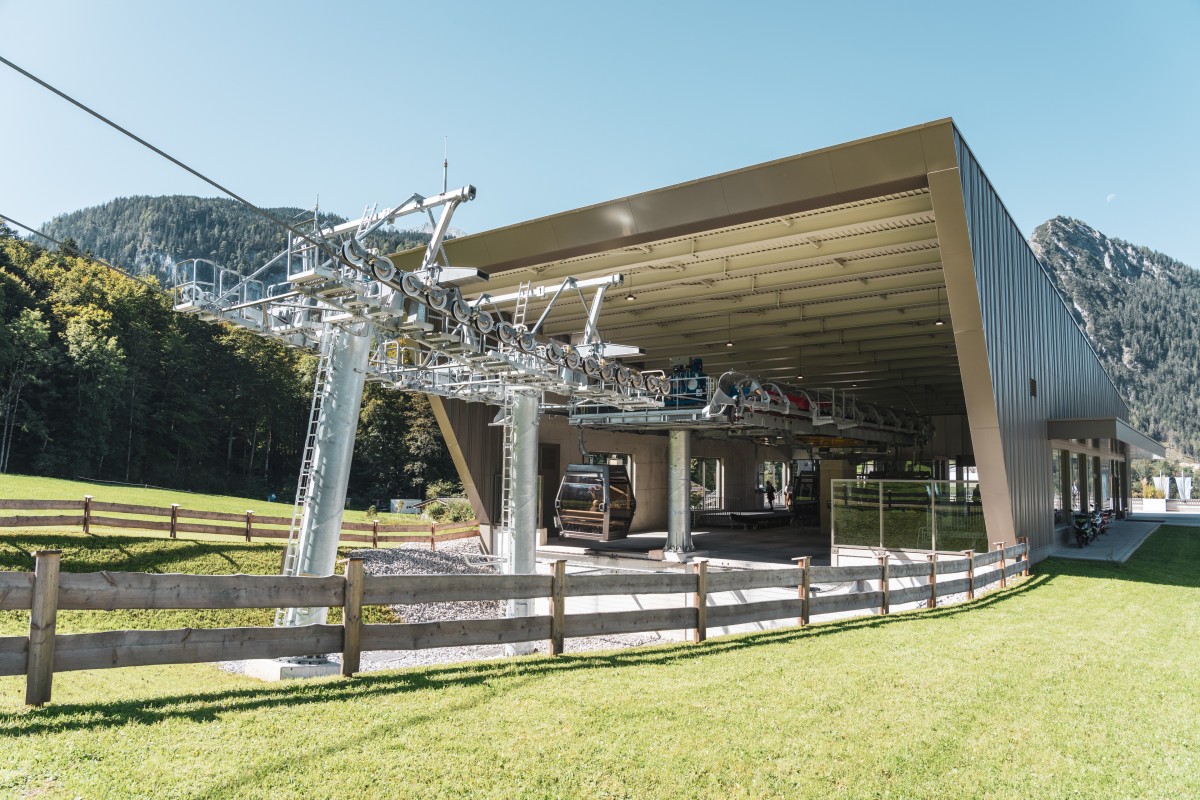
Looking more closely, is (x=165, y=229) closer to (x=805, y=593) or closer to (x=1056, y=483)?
(x=1056, y=483)

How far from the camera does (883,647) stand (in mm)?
8125

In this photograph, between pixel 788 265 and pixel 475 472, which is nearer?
pixel 788 265

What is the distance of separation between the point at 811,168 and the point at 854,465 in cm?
2573

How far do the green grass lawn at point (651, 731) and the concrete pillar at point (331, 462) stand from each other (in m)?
3.09

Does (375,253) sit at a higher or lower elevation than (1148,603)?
higher

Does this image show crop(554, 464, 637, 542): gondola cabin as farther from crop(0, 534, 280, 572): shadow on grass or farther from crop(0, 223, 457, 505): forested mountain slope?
crop(0, 223, 457, 505): forested mountain slope

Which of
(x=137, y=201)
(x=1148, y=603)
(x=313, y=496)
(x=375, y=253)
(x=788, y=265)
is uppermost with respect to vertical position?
(x=137, y=201)

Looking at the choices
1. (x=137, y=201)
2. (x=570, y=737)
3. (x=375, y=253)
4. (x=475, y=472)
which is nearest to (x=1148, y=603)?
(x=570, y=737)

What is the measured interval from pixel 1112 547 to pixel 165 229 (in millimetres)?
166667

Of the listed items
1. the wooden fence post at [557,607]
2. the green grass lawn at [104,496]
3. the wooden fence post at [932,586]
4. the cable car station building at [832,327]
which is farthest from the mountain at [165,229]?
the wooden fence post at [557,607]

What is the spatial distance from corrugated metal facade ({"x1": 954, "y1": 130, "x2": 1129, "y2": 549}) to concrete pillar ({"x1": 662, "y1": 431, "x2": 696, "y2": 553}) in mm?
7813

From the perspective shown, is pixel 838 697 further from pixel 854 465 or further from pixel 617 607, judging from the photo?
pixel 854 465

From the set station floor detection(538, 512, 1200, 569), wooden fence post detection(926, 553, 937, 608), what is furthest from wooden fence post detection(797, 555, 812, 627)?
station floor detection(538, 512, 1200, 569)

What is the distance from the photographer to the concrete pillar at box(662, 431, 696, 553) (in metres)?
20.8
